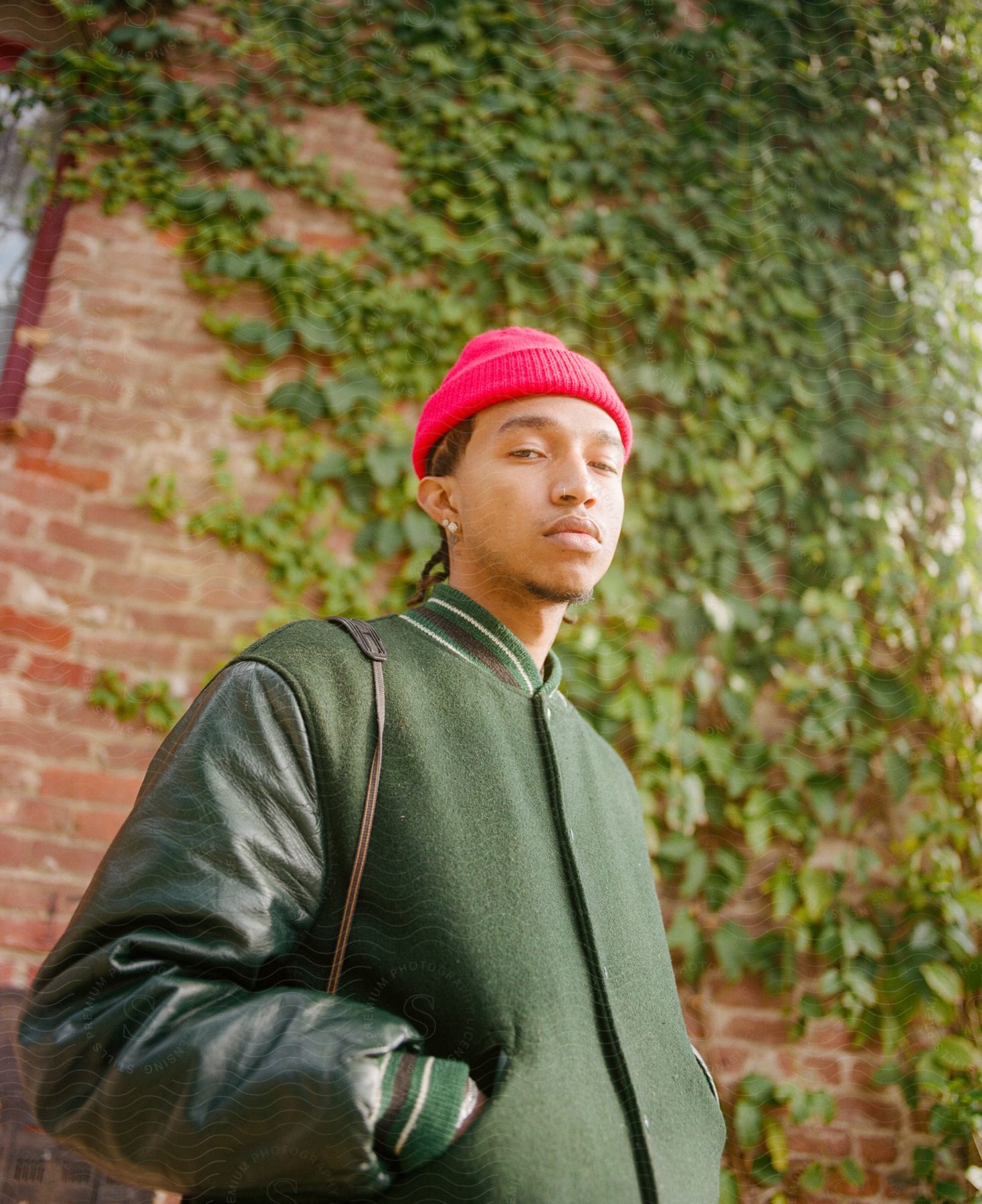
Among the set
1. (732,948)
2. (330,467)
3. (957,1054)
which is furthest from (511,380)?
(957,1054)

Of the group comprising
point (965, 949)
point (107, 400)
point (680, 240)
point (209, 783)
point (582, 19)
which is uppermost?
point (582, 19)

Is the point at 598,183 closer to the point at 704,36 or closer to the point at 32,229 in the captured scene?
the point at 704,36

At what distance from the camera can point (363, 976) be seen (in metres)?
0.89

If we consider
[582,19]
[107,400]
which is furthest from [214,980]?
[582,19]

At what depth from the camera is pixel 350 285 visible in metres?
2.30

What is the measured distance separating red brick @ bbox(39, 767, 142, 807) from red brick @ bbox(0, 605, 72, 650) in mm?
261

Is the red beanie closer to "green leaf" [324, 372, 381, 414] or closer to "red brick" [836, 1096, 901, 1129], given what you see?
"green leaf" [324, 372, 381, 414]

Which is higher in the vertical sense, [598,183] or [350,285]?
[598,183]

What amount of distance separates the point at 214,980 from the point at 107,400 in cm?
163

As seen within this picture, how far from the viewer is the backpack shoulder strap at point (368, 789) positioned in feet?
2.90

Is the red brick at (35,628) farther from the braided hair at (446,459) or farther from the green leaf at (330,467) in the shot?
the braided hair at (446,459)

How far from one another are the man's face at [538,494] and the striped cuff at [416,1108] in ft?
1.74

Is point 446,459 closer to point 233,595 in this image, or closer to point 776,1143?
point 233,595

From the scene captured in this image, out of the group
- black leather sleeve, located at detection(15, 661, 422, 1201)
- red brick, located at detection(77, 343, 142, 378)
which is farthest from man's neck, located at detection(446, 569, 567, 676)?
red brick, located at detection(77, 343, 142, 378)
